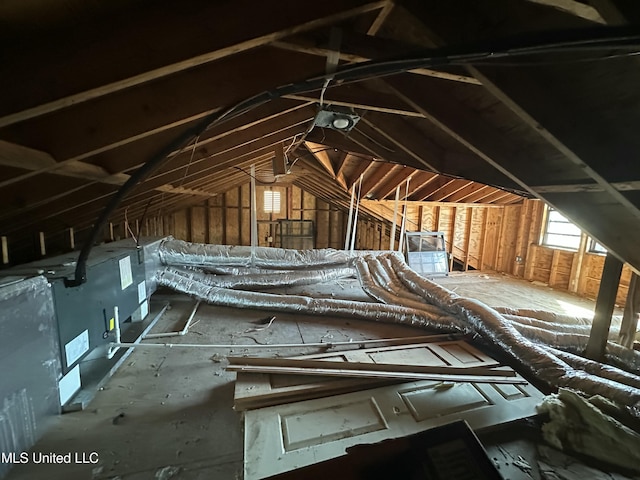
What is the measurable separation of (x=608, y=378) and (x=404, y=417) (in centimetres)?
142

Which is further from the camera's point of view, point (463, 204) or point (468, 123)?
point (463, 204)

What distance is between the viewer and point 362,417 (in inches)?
65.0

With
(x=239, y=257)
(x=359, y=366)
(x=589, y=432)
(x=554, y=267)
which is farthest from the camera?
(x=554, y=267)

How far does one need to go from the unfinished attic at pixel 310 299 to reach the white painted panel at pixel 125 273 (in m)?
0.07

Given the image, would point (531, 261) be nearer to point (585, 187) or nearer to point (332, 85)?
point (585, 187)

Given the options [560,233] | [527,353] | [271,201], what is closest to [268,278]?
[527,353]

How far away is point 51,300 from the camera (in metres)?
1.53

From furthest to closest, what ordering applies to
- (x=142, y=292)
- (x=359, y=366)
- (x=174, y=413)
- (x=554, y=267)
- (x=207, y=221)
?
1. (x=207, y=221)
2. (x=554, y=267)
3. (x=142, y=292)
4. (x=359, y=366)
5. (x=174, y=413)

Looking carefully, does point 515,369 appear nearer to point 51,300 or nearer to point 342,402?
point 342,402

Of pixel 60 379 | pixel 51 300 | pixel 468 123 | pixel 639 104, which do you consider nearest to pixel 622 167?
pixel 639 104

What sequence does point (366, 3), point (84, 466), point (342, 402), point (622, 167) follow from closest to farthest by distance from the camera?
1. point (366, 3)
2. point (622, 167)
3. point (84, 466)
4. point (342, 402)

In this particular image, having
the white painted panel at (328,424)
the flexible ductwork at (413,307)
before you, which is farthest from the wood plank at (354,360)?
the flexible ductwork at (413,307)

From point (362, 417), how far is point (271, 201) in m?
7.45

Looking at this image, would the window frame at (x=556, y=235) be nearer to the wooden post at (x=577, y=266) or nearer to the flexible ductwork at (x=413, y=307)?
the wooden post at (x=577, y=266)
